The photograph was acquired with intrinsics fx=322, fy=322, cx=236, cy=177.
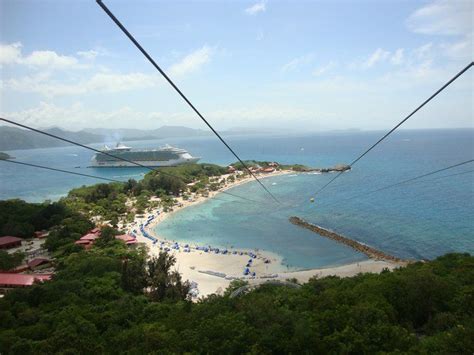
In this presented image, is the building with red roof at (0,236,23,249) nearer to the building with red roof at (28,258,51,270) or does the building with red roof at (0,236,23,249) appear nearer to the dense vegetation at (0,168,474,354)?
the building with red roof at (28,258,51,270)

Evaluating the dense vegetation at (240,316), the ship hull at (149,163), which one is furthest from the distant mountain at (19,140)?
the dense vegetation at (240,316)

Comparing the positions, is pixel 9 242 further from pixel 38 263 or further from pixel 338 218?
pixel 338 218

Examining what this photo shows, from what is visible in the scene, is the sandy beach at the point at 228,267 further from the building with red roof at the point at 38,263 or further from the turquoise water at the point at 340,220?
the building with red roof at the point at 38,263

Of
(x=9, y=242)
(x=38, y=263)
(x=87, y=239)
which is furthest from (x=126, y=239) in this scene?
(x=9, y=242)

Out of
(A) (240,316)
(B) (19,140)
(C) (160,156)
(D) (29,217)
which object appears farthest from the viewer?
(B) (19,140)

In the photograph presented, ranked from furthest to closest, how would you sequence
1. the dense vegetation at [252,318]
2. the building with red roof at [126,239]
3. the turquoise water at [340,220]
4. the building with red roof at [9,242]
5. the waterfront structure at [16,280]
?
the turquoise water at [340,220], the building with red roof at [9,242], the building with red roof at [126,239], the waterfront structure at [16,280], the dense vegetation at [252,318]

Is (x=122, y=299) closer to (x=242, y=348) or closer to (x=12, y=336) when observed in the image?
(x=12, y=336)

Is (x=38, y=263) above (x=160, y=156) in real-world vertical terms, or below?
below

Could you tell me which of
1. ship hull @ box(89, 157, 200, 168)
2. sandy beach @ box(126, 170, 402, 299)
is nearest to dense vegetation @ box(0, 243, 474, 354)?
sandy beach @ box(126, 170, 402, 299)

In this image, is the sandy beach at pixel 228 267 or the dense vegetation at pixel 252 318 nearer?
the dense vegetation at pixel 252 318
